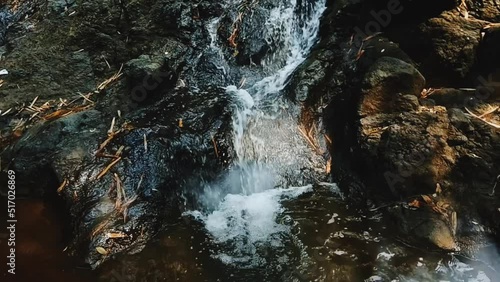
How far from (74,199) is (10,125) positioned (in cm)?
186

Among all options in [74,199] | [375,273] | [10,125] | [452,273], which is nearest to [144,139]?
[74,199]

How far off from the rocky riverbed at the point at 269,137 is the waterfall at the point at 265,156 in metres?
0.02

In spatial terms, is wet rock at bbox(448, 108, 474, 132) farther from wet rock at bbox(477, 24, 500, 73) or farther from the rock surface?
wet rock at bbox(477, 24, 500, 73)

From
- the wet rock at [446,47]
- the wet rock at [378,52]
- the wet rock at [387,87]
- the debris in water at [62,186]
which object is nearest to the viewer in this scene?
the debris in water at [62,186]

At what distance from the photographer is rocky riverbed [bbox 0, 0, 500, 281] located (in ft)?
11.9

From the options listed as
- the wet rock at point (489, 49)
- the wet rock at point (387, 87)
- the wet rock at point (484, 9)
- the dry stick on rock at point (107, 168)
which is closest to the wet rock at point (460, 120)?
the wet rock at point (387, 87)

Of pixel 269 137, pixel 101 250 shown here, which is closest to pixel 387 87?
pixel 269 137

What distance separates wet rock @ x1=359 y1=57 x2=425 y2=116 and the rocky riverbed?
16 millimetres

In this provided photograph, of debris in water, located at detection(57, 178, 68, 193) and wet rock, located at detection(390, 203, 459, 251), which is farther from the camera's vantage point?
debris in water, located at detection(57, 178, 68, 193)

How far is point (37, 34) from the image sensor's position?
20.0 ft

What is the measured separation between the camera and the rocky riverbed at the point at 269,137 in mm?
3619

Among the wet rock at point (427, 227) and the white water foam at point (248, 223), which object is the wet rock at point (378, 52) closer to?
the white water foam at point (248, 223)

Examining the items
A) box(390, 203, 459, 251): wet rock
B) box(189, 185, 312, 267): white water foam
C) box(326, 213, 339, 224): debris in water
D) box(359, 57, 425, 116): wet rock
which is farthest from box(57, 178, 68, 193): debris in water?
box(390, 203, 459, 251): wet rock

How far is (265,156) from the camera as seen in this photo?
476 centimetres
